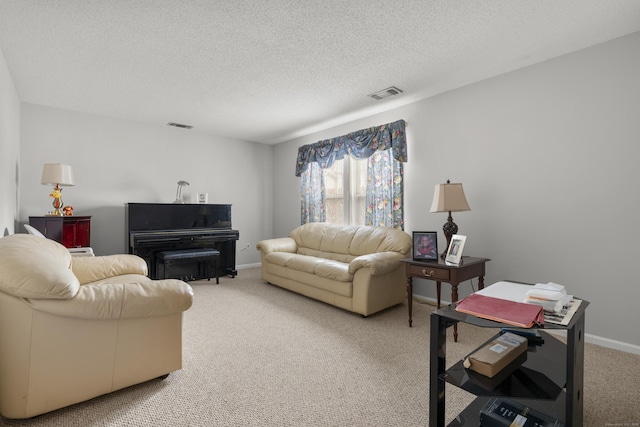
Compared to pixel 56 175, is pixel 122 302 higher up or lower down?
lower down

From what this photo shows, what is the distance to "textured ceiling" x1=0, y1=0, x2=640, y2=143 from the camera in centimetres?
212

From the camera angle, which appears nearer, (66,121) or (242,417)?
(242,417)

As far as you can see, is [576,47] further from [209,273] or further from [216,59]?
[209,273]

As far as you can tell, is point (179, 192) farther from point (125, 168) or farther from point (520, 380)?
point (520, 380)

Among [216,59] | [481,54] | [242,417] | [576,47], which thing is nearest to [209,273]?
[216,59]

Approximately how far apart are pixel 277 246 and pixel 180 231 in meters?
1.47

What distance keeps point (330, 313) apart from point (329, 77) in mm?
2431

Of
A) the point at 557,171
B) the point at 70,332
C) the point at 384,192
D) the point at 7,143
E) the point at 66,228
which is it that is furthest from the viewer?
the point at 384,192

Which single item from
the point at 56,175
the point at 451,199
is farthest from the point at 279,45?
the point at 56,175

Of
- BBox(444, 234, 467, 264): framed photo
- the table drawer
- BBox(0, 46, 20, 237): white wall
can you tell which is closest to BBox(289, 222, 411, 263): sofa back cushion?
the table drawer

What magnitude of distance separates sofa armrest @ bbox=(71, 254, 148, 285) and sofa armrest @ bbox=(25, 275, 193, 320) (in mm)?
1221

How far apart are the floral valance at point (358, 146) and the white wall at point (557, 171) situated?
350 mm

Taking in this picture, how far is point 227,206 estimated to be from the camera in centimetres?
520

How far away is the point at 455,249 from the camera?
9.14 ft
